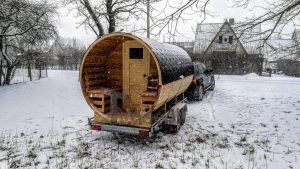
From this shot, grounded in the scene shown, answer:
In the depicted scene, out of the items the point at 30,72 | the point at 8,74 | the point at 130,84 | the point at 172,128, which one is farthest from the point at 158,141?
the point at 30,72

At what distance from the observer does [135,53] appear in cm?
880

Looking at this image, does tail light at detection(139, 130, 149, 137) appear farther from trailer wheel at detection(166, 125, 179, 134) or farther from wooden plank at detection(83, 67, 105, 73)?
wooden plank at detection(83, 67, 105, 73)

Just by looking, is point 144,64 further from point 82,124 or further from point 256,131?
point 256,131

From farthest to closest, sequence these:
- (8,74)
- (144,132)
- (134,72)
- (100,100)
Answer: (8,74) < (134,72) < (100,100) < (144,132)

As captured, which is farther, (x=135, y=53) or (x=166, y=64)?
(x=135, y=53)

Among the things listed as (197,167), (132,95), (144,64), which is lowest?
(197,167)

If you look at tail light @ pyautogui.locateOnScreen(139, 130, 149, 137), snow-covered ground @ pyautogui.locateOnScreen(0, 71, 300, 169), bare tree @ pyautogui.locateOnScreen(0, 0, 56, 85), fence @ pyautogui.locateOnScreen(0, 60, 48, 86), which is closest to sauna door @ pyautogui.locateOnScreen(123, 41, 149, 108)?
snow-covered ground @ pyautogui.locateOnScreen(0, 71, 300, 169)

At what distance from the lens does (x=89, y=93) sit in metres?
8.12

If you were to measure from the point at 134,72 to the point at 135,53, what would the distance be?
1.94 feet

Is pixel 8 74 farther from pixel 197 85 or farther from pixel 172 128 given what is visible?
pixel 172 128

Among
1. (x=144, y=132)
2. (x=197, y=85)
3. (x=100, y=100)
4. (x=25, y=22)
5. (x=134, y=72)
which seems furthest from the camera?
(x=25, y=22)

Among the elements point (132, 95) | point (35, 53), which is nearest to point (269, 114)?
point (132, 95)

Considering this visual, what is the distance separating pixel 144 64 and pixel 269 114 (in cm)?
608

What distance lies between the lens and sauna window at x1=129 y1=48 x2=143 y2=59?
28.7 ft
